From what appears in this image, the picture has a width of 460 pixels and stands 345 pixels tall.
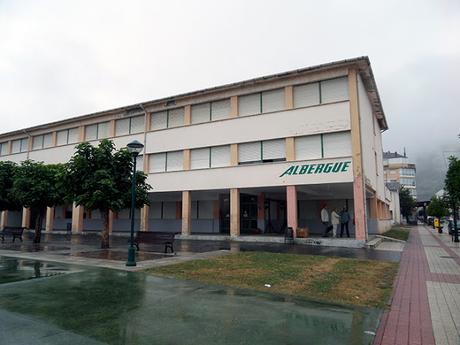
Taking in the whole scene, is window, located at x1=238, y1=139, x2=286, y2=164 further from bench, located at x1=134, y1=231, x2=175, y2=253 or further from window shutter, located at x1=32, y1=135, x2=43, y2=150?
window shutter, located at x1=32, y1=135, x2=43, y2=150

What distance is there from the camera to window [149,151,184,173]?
26.0 meters

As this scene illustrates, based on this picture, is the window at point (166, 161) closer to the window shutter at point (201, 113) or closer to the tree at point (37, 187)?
the window shutter at point (201, 113)

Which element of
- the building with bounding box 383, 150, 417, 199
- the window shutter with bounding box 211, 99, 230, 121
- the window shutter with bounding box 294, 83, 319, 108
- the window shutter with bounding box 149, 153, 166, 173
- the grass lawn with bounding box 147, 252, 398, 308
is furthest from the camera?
the building with bounding box 383, 150, 417, 199

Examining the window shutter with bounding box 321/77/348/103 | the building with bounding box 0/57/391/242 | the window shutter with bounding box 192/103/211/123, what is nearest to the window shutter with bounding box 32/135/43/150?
the building with bounding box 0/57/391/242

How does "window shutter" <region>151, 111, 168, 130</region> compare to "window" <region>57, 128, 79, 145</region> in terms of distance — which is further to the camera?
"window" <region>57, 128, 79, 145</region>

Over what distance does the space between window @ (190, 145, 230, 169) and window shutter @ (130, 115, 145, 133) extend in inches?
218

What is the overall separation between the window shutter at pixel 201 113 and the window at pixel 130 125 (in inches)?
200

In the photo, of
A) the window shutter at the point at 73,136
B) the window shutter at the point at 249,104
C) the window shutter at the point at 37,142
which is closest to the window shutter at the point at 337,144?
the window shutter at the point at 249,104

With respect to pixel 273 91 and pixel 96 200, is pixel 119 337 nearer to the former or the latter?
pixel 96 200

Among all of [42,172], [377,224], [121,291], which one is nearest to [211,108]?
[42,172]

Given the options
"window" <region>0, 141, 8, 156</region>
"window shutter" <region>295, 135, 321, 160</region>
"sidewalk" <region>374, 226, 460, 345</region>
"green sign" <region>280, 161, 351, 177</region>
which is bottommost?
"sidewalk" <region>374, 226, 460, 345</region>

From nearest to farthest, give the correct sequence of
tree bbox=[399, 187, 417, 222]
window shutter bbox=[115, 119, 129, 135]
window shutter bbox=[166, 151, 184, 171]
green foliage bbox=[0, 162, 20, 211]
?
green foliage bbox=[0, 162, 20, 211], window shutter bbox=[166, 151, 184, 171], window shutter bbox=[115, 119, 129, 135], tree bbox=[399, 187, 417, 222]

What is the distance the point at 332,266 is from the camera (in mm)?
11016

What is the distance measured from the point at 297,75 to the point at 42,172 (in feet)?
50.8
